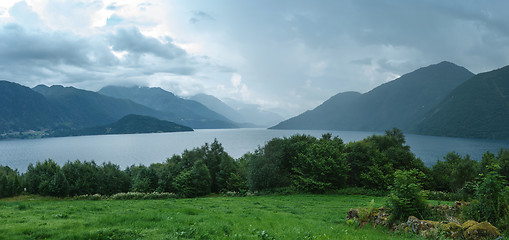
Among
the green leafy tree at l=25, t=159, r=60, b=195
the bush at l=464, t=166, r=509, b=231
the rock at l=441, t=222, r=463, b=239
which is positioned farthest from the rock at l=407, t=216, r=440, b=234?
the green leafy tree at l=25, t=159, r=60, b=195

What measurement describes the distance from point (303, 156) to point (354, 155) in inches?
362

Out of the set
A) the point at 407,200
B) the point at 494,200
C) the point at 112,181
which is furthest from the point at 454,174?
the point at 112,181

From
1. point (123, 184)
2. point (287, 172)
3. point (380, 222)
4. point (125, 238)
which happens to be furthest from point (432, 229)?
point (123, 184)

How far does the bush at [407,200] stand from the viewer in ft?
38.9

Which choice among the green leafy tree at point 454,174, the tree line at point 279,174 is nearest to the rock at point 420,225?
the tree line at point 279,174

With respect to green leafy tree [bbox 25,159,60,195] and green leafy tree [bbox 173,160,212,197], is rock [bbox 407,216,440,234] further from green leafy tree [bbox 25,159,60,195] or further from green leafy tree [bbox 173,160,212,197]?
green leafy tree [bbox 25,159,60,195]

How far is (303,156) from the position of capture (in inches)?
1489

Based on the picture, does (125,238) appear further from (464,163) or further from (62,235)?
(464,163)

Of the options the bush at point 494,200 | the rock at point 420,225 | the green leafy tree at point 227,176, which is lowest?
the green leafy tree at point 227,176

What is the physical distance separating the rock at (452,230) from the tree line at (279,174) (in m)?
24.6

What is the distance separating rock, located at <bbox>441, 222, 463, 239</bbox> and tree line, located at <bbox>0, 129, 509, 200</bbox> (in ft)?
80.8

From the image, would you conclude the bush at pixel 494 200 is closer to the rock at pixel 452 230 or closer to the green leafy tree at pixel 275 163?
the rock at pixel 452 230

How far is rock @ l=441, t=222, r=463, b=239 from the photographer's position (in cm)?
941

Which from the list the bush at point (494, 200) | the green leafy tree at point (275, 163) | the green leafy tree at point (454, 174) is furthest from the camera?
the green leafy tree at point (454, 174)
